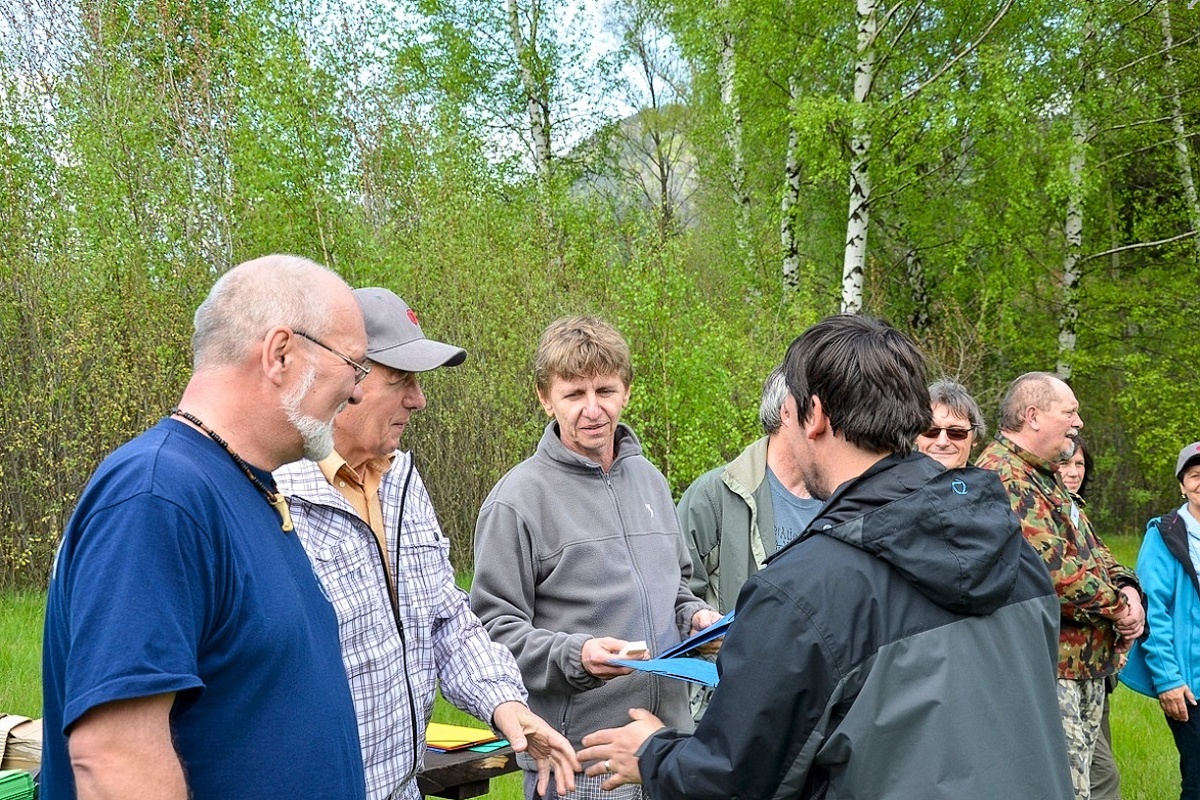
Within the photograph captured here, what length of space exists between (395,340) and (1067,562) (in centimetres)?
286

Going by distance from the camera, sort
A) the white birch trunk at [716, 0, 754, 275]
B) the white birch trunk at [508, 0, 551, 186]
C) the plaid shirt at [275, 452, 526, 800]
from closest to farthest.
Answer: the plaid shirt at [275, 452, 526, 800] → the white birch trunk at [716, 0, 754, 275] → the white birch trunk at [508, 0, 551, 186]

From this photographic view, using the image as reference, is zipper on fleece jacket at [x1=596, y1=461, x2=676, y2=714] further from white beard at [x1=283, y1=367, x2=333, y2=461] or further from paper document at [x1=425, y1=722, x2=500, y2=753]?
white beard at [x1=283, y1=367, x2=333, y2=461]

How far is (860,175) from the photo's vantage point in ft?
54.0

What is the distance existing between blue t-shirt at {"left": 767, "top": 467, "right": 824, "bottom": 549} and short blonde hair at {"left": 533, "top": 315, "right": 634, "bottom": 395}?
89 centimetres

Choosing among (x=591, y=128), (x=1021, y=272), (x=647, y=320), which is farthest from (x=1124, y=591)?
(x=591, y=128)

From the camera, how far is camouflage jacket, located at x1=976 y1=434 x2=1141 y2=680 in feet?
14.0

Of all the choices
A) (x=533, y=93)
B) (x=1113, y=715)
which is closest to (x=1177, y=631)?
(x=1113, y=715)

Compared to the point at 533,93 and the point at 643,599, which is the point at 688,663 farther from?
the point at 533,93

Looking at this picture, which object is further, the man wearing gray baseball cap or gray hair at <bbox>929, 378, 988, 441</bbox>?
gray hair at <bbox>929, 378, 988, 441</bbox>

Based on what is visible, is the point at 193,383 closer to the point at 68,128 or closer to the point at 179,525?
the point at 179,525

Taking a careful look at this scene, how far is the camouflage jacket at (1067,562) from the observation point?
4.28 metres

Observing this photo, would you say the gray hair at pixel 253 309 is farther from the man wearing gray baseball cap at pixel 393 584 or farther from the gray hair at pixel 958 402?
the gray hair at pixel 958 402

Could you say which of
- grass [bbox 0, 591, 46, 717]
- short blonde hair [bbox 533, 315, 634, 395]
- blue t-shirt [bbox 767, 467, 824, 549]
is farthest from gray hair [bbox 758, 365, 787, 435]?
grass [bbox 0, 591, 46, 717]

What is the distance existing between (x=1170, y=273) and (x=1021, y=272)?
3.09m
